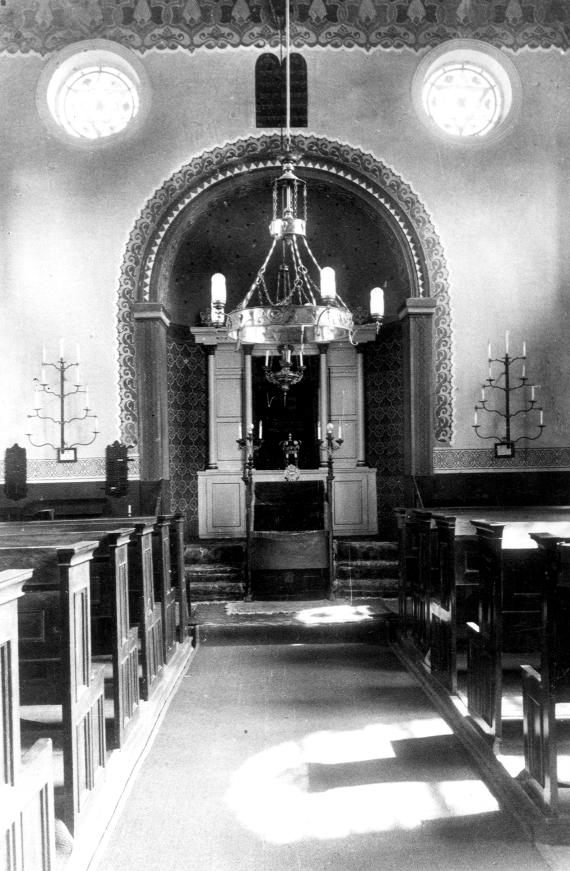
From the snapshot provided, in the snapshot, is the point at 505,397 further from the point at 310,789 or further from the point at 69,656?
the point at 69,656

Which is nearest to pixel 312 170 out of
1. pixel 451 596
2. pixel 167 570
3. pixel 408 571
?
pixel 408 571

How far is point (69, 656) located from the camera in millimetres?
2686

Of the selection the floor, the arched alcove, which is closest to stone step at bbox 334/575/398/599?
the arched alcove

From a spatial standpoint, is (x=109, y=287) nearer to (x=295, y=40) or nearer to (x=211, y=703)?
(x=295, y=40)

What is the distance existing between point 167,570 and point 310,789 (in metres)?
2.25

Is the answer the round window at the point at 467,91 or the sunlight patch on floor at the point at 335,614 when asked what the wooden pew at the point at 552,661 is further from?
the round window at the point at 467,91

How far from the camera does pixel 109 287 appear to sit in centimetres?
831

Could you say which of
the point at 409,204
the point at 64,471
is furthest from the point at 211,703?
the point at 409,204

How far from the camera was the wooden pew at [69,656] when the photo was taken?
2.69 metres

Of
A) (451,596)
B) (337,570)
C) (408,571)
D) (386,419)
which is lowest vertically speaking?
(337,570)

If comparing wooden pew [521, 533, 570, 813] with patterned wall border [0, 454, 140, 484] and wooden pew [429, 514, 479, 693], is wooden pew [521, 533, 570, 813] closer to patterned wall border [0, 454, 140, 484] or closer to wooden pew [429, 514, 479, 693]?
wooden pew [429, 514, 479, 693]

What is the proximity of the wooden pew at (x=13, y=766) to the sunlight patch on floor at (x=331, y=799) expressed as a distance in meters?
1.10

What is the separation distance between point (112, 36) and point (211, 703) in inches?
295

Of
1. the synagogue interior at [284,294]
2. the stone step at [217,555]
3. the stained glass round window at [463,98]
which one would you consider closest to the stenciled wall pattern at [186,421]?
the synagogue interior at [284,294]
